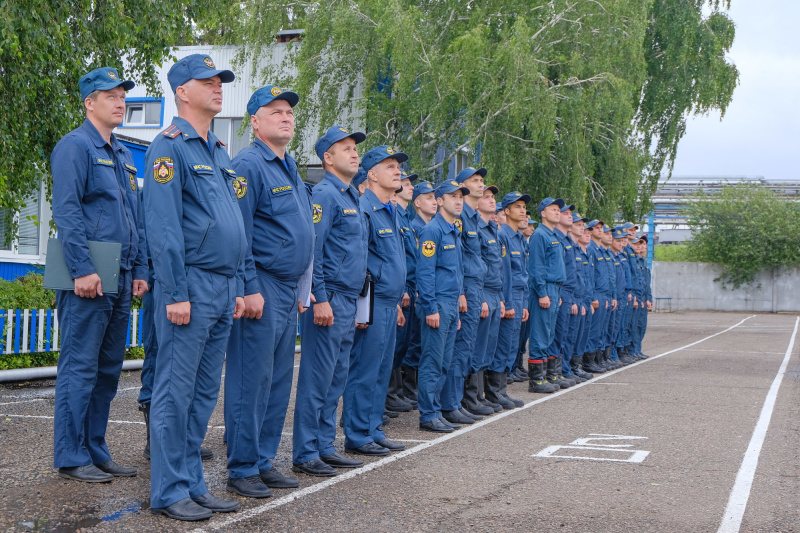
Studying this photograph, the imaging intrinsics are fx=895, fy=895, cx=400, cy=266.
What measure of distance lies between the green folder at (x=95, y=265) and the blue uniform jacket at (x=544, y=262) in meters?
6.31

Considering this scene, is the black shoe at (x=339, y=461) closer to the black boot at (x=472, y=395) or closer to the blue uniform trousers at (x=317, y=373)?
the blue uniform trousers at (x=317, y=373)

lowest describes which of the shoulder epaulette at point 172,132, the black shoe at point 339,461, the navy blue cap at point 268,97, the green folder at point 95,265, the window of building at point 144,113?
the black shoe at point 339,461

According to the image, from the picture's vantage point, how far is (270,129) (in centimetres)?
535

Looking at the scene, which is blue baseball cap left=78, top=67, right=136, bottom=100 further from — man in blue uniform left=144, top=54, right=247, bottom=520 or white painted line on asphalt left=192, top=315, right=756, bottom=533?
white painted line on asphalt left=192, top=315, right=756, bottom=533

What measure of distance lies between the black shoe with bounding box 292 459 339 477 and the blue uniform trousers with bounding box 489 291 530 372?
3.69 metres

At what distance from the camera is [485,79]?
21016mm

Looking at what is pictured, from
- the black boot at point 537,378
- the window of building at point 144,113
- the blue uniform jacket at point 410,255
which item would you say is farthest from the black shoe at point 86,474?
the window of building at point 144,113

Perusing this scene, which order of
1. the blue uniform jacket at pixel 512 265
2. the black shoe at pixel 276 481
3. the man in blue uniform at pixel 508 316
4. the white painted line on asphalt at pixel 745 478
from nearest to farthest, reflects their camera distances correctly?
1. the white painted line on asphalt at pixel 745 478
2. the black shoe at pixel 276 481
3. the man in blue uniform at pixel 508 316
4. the blue uniform jacket at pixel 512 265

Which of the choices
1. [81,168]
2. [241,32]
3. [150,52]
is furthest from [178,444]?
[241,32]

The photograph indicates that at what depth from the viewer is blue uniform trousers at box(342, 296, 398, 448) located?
648 centimetres

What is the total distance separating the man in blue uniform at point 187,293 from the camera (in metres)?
4.46

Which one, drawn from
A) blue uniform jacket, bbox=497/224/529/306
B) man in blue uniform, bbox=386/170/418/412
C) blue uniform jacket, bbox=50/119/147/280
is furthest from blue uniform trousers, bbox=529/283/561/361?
blue uniform jacket, bbox=50/119/147/280

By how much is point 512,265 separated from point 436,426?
2.86 m

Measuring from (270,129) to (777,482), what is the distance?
3993 millimetres
